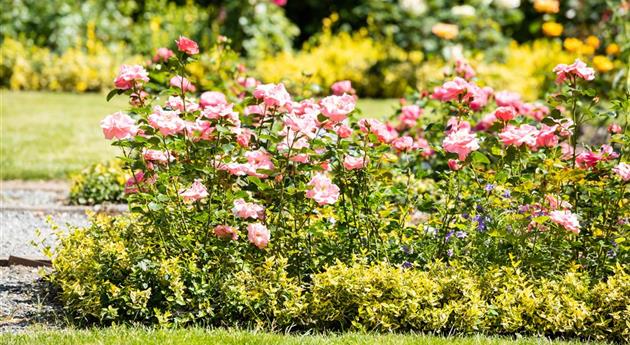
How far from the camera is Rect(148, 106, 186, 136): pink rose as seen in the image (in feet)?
11.9

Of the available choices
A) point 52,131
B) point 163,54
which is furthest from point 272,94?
point 52,131

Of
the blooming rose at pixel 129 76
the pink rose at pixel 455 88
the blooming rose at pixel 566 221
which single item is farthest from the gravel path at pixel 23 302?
the blooming rose at pixel 566 221

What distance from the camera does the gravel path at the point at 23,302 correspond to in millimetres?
3738

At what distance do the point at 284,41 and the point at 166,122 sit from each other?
8097mm

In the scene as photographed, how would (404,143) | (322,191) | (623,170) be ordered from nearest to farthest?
(322,191), (623,170), (404,143)

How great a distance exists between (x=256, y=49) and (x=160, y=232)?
24.9ft

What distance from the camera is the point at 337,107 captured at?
372cm

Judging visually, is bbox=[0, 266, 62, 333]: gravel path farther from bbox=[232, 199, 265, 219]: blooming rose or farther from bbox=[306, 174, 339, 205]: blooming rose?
bbox=[306, 174, 339, 205]: blooming rose

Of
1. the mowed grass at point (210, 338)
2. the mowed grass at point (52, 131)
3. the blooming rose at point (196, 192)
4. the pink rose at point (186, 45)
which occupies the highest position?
the pink rose at point (186, 45)

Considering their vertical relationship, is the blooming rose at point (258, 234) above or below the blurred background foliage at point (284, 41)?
above

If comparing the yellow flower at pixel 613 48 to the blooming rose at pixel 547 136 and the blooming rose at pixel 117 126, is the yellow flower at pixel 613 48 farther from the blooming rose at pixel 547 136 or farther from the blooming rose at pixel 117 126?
the blooming rose at pixel 117 126

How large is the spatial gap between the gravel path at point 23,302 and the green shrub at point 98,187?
1473 mm

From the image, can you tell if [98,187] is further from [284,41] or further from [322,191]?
[284,41]

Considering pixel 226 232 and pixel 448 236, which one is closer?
pixel 226 232
